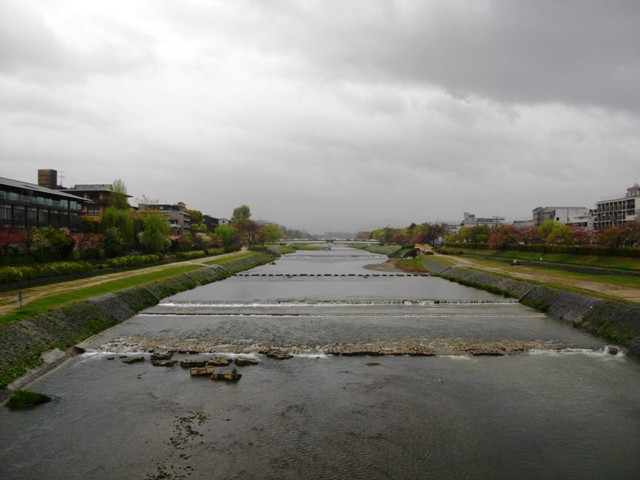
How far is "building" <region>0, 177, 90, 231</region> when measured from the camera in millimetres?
49750

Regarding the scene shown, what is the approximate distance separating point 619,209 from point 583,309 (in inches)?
3744

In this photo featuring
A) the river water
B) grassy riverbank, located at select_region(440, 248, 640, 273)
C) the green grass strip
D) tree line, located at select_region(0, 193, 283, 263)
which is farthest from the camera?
grassy riverbank, located at select_region(440, 248, 640, 273)

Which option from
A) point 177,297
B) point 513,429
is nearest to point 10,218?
point 177,297

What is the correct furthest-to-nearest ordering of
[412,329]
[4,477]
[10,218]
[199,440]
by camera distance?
[10,218] → [412,329] → [199,440] → [4,477]

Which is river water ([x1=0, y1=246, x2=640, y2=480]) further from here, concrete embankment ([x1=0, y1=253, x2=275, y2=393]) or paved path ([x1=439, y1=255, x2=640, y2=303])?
paved path ([x1=439, y1=255, x2=640, y2=303])

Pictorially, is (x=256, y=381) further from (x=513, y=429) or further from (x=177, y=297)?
(x=177, y=297)

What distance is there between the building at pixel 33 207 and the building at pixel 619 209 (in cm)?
10803

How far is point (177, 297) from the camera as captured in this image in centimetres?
4666

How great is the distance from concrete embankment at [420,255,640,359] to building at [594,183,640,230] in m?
70.4

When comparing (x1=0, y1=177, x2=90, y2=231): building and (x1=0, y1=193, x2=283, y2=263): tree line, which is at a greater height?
(x1=0, y1=177, x2=90, y2=231): building

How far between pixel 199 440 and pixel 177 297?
33.2 meters

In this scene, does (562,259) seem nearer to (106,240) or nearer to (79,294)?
(79,294)

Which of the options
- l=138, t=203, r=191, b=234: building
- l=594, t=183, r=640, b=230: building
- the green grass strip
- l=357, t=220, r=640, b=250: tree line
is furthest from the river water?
l=594, t=183, r=640, b=230: building

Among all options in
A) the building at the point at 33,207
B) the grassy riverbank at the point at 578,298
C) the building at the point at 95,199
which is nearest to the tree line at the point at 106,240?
the building at the point at 95,199
